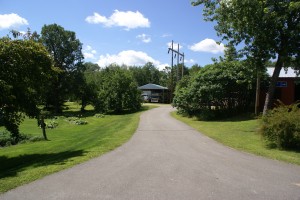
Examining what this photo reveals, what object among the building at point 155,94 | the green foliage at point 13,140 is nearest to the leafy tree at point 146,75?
the building at point 155,94

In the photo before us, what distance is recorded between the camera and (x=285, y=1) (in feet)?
55.9

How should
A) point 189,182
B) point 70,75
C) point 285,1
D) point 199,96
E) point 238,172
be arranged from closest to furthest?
point 189,182 → point 238,172 → point 285,1 → point 199,96 → point 70,75

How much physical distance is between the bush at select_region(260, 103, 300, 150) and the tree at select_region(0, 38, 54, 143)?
33.1 ft

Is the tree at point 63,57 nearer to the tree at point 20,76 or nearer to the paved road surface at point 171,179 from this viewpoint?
the tree at point 20,76

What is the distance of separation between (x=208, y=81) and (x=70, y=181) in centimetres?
2054

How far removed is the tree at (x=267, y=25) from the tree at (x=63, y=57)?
40.0 m

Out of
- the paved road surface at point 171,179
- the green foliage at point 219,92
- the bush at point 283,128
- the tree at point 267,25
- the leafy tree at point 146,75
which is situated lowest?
the paved road surface at point 171,179

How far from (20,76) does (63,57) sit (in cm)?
4402

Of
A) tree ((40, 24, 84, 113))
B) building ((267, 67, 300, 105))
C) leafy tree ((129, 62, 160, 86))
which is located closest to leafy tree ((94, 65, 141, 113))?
tree ((40, 24, 84, 113))

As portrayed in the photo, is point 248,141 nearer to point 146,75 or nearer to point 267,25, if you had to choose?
point 267,25

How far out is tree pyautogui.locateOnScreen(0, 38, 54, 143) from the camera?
1346cm

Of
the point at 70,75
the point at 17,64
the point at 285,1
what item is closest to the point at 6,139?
the point at 17,64

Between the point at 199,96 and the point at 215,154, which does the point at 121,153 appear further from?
the point at 199,96

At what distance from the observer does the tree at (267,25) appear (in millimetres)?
16891
